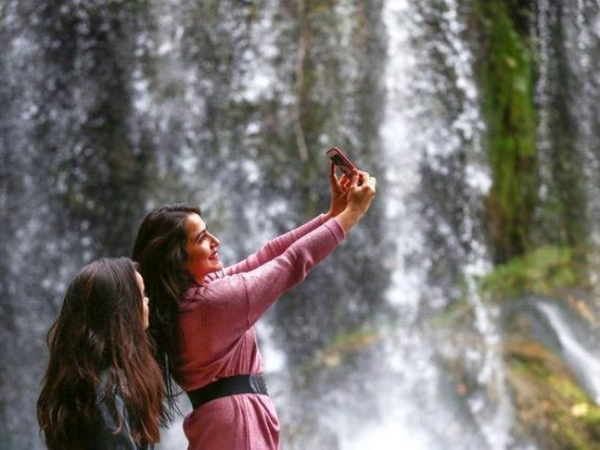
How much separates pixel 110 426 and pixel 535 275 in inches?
164

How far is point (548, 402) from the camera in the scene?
16.0 feet

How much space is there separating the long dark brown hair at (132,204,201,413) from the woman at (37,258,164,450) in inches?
3.4

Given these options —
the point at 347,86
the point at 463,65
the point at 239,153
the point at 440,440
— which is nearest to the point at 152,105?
the point at 239,153

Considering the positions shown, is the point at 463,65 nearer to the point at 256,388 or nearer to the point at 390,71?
the point at 390,71

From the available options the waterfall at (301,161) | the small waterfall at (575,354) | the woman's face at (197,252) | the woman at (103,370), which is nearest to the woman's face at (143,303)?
the woman at (103,370)

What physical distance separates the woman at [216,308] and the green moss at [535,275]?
3662 mm

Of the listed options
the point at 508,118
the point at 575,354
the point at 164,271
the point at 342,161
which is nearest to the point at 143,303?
the point at 164,271

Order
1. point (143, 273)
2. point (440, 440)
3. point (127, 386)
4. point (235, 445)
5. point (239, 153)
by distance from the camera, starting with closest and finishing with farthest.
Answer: point (127, 386)
point (235, 445)
point (143, 273)
point (440, 440)
point (239, 153)

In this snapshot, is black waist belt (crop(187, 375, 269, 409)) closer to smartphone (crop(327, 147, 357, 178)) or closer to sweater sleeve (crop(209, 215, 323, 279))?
sweater sleeve (crop(209, 215, 323, 279))

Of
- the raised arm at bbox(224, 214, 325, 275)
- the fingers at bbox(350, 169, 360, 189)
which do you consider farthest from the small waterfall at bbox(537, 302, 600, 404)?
the fingers at bbox(350, 169, 360, 189)

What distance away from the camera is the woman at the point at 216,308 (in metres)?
1.62

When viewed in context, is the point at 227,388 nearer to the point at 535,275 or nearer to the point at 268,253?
the point at 268,253

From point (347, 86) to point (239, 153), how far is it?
0.78 metres

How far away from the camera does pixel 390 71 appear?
5332 millimetres
